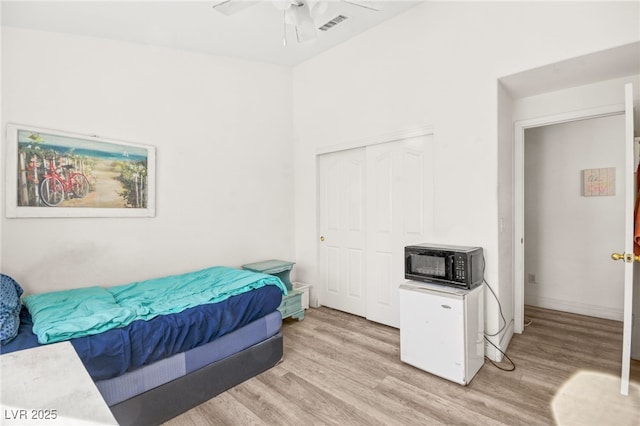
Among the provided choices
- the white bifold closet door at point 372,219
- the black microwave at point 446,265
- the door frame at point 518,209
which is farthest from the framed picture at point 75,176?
the door frame at point 518,209

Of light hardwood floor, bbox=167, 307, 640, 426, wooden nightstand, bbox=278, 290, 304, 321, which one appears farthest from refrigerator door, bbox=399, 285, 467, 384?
wooden nightstand, bbox=278, 290, 304, 321

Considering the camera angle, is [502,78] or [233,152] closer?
[502,78]

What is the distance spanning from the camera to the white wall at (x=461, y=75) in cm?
232

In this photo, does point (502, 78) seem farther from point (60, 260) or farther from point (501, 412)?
point (60, 260)

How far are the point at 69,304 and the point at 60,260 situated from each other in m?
0.65

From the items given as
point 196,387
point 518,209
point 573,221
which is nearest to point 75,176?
point 196,387

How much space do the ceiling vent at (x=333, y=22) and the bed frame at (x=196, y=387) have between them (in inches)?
121

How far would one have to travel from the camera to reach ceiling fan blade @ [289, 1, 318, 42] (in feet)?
7.38

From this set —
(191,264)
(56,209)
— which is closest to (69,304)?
(56,209)

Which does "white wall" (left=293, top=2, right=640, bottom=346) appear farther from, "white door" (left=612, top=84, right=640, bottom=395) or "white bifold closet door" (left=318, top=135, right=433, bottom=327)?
"white door" (left=612, top=84, right=640, bottom=395)

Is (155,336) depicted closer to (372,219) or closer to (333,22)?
(372,219)

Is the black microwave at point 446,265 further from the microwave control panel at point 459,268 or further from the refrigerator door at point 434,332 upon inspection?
the refrigerator door at point 434,332

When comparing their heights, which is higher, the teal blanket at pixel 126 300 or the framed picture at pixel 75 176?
the framed picture at pixel 75 176

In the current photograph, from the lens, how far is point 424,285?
260 centimetres
